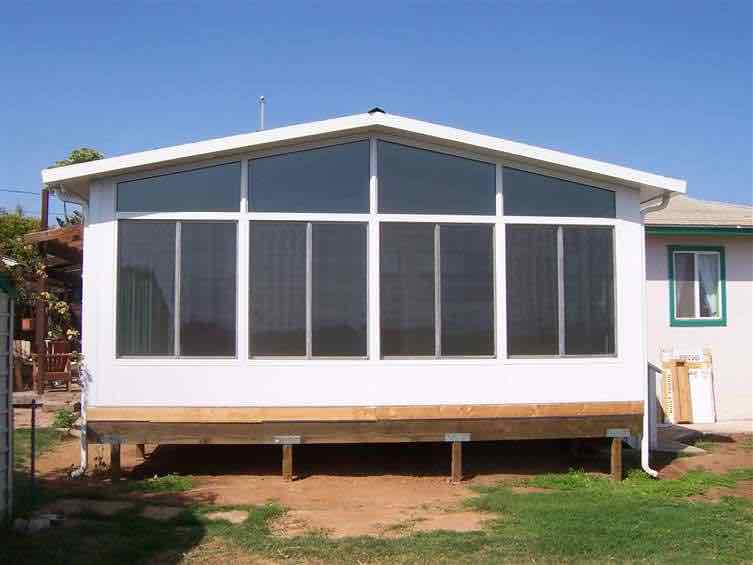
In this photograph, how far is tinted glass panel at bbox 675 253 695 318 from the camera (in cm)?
1157

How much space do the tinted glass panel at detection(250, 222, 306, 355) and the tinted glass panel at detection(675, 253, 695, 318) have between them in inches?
255

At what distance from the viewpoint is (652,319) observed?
450 inches

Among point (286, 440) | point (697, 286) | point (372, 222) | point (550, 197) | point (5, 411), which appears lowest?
point (286, 440)

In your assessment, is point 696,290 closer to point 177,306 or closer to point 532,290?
point 532,290

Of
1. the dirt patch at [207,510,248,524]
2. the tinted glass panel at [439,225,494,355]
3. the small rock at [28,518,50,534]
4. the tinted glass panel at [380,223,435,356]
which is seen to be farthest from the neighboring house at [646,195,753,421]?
the small rock at [28,518,50,534]

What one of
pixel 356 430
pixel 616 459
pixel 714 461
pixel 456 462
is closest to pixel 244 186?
pixel 356 430

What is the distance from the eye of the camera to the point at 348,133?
26.2ft

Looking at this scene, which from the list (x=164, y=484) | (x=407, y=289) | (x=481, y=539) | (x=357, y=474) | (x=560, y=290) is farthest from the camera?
(x=357, y=474)

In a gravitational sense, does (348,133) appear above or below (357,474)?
above

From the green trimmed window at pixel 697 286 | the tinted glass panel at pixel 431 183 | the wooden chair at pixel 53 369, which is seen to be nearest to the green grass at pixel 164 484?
the tinted glass panel at pixel 431 183

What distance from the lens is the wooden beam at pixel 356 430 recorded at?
7781 mm

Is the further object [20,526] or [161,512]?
[161,512]

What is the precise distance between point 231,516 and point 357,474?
2.13 meters

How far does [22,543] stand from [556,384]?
17.5 ft
